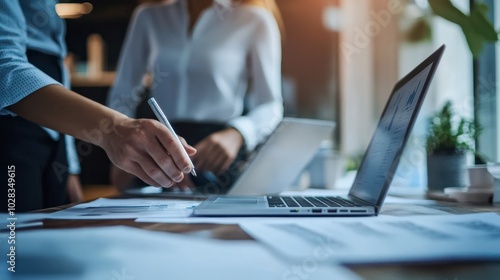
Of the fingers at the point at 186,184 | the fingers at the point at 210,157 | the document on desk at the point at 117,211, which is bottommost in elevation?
the fingers at the point at 186,184

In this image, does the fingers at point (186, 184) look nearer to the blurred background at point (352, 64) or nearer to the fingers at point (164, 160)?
the blurred background at point (352, 64)

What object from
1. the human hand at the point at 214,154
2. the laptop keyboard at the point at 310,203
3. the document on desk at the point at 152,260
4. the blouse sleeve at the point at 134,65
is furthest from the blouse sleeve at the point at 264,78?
the document on desk at the point at 152,260

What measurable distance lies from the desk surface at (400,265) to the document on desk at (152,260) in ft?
0.08

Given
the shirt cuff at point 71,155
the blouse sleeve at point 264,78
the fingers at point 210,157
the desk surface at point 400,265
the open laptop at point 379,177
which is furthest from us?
the blouse sleeve at point 264,78

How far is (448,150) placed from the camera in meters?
0.99

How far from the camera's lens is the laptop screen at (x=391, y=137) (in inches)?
22.2

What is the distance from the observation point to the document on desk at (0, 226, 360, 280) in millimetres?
341

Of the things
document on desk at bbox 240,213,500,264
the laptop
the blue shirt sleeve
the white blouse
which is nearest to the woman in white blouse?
the white blouse

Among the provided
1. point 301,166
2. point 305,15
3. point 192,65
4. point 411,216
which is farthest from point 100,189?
point 411,216

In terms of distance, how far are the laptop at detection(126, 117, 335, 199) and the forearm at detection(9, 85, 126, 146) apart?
347 mm

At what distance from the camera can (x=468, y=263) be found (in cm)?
35

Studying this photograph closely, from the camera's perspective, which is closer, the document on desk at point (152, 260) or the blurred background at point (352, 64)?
the document on desk at point (152, 260)

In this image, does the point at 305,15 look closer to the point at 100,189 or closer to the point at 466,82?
the point at 466,82

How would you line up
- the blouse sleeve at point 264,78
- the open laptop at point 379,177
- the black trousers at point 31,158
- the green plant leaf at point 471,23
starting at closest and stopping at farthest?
the open laptop at point 379,177 < the green plant leaf at point 471,23 < the black trousers at point 31,158 < the blouse sleeve at point 264,78
